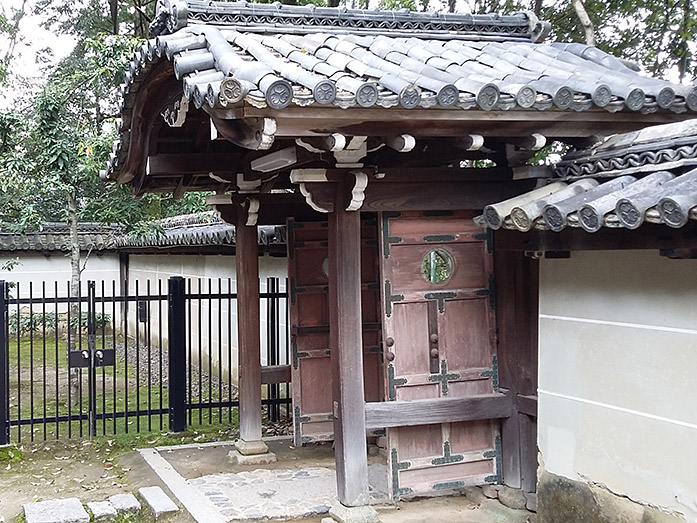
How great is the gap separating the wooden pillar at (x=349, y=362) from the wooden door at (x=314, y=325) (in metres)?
2.01

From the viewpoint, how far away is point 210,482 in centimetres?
713

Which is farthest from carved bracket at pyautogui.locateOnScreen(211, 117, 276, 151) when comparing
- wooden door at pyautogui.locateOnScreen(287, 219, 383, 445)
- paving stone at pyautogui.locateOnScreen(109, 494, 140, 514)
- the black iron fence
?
the black iron fence

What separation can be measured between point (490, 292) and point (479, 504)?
1.80 m

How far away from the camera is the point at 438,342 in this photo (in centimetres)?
604

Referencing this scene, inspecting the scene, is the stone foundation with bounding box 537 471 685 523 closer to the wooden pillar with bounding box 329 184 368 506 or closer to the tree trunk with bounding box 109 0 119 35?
the wooden pillar with bounding box 329 184 368 506

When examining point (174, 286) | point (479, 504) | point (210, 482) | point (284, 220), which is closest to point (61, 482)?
point (210, 482)

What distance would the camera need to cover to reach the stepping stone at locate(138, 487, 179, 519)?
6.29 m

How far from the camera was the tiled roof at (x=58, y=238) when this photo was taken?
19.1 m

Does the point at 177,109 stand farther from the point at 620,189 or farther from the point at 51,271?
the point at 51,271

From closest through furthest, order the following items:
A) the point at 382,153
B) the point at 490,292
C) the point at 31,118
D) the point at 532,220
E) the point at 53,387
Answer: the point at 532,220, the point at 382,153, the point at 490,292, the point at 31,118, the point at 53,387

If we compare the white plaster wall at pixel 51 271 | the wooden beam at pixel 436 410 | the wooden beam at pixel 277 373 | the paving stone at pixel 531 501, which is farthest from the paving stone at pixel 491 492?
the white plaster wall at pixel 51 271

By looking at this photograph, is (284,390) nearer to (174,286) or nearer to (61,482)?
(174,286)

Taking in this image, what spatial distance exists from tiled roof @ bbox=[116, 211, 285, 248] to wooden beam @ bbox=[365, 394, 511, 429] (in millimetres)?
4124

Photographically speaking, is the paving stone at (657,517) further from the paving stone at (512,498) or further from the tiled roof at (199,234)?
the tiled roof at (199,234)
